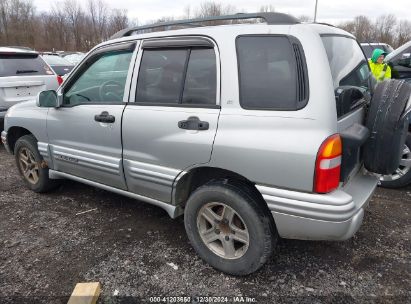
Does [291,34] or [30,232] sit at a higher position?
[291,34]

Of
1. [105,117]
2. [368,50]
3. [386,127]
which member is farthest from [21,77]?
[368,50]

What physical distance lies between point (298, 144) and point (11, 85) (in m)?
5.77

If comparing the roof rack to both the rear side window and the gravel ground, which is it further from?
the gravel ground

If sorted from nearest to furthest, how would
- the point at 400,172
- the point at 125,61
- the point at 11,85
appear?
the point at 125,61
the point at 400,172
the point at 11,85

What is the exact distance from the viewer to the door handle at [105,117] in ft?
10.1

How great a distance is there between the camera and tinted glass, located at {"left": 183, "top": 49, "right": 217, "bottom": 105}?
8.45 feet

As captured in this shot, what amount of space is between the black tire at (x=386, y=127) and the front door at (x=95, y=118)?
199 centimetres

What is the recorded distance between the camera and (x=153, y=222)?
11.8 feet

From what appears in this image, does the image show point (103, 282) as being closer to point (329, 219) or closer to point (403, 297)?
point (329, 219)

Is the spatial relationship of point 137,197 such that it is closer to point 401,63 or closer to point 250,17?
point 250,17

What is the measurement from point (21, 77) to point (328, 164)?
605cm

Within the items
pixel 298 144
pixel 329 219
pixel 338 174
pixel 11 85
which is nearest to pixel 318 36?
pixel 298 144

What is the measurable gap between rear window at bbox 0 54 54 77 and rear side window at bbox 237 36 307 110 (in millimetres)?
5453

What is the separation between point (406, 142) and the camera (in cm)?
405
